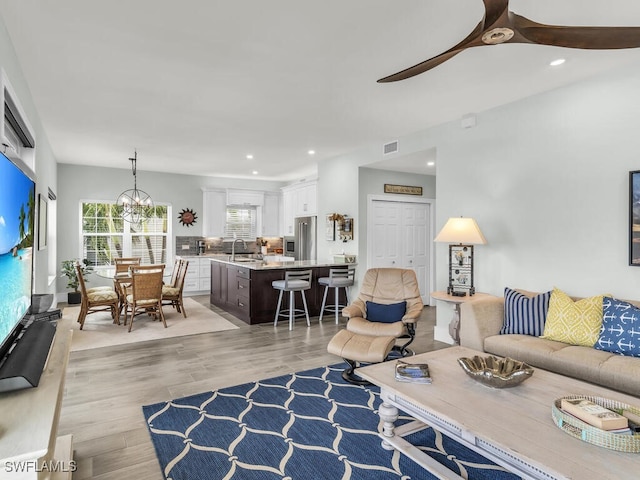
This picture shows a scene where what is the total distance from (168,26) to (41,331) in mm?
2041

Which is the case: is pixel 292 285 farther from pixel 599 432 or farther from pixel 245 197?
pixel 245 197

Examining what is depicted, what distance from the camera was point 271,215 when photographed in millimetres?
9977

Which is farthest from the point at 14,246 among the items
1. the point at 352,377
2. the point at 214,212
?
the point at 214,212

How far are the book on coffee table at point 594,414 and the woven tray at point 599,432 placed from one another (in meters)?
0.03

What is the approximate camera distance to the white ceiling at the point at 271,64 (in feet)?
8.00

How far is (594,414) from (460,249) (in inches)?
113

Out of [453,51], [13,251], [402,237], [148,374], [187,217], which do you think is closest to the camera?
[13,251]

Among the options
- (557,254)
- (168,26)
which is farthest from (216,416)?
(557,254)

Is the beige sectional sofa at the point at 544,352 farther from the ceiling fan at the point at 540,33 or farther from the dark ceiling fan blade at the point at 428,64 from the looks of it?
the dark ceiling fan blade at the point at 428,64

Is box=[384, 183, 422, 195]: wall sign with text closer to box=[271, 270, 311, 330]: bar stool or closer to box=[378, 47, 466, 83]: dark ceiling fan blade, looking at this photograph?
box=[271, 270, 311, 330]: bar stool

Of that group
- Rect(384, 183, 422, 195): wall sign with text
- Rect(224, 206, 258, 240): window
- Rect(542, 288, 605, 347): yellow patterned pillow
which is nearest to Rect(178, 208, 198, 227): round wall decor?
Rect(224, 206, 258, 240): window

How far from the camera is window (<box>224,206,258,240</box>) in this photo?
31.4 ft

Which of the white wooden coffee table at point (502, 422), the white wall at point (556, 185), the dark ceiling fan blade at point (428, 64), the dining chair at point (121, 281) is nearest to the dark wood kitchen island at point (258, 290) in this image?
the dining chair at point (121, 281)

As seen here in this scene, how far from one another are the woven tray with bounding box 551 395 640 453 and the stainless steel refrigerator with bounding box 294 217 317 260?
6.03 meters
